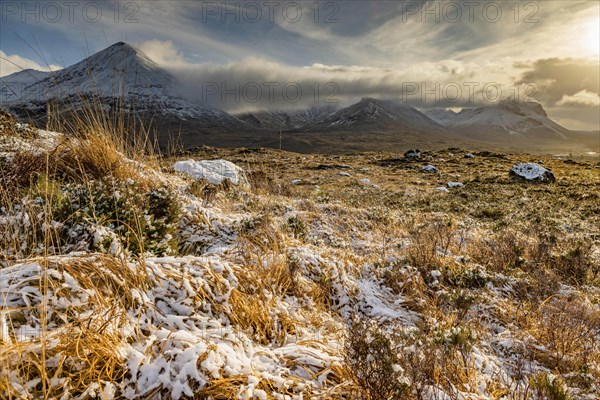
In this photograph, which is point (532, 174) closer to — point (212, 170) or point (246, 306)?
point (212, 170)

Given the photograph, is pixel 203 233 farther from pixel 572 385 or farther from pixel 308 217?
pixel 572 385

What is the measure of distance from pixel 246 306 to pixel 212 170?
30.8 feet

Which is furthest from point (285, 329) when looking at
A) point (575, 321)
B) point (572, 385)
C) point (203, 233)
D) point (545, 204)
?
point (545, 204)

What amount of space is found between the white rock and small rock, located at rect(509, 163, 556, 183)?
2422cm

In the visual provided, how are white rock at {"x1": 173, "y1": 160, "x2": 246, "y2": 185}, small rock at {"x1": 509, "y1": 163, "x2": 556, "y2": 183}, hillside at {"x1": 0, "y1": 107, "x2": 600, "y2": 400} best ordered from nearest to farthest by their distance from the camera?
hillside at {"x1": 0, "y1": 107, "x2": 600, "y2": 400}, white rock at {"x1": 173, "y1": 160, "x2": 246, "y2": 185}, small rock at {"x1": 509, "y1": 163, "x2": 556, "y2": 183}

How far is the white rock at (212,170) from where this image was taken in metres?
10.3

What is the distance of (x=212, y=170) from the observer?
37.4 ft

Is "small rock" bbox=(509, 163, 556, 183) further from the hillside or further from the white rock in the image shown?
the white rock

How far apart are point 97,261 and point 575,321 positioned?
4728 mm

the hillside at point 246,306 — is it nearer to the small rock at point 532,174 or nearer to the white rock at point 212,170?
the white rock at point 212,170

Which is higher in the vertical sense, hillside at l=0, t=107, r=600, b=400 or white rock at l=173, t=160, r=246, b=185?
white rock at l=173, t=160, r=246, b=185

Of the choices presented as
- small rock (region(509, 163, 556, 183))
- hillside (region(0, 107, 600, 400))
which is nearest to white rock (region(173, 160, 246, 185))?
hillside (region(0, 107, 600, 400))

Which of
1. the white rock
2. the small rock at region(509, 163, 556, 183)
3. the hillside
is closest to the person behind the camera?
the hillside

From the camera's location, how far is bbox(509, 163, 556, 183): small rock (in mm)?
24844
